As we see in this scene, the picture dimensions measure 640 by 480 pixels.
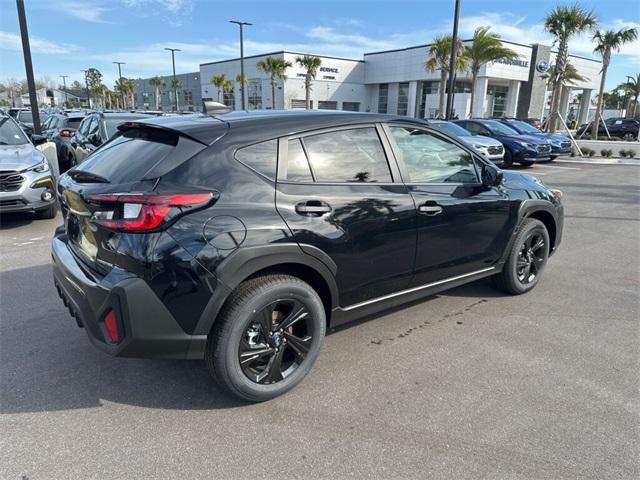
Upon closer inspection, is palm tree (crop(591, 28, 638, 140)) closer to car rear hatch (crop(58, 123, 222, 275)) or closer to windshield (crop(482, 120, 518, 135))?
windshield (crop(482, 120, 518, 135))

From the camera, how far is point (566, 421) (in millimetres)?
2674

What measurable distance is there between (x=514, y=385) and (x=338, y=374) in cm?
116

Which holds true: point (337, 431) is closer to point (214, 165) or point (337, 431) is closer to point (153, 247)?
point (153, 247)

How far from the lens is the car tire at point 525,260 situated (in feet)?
14.2

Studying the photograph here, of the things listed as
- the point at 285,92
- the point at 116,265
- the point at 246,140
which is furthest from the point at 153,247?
the point at 285,92

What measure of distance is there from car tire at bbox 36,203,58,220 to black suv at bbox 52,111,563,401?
4.66m

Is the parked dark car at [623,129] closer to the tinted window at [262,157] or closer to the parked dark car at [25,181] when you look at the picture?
the parked dark car at [25,181]

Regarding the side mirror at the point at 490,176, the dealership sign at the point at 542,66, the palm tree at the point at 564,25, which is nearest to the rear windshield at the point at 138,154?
the side mirror at the point at 490,176

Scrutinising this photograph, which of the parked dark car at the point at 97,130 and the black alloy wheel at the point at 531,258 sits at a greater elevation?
the parked dark car at the point at 97,130

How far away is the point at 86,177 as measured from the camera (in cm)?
289

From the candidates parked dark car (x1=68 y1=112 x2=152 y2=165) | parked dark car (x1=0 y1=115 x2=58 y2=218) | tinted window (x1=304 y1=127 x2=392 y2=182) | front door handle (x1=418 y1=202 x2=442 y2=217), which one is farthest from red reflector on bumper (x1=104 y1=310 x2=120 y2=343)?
parked dark car (x1=68 y1=112 x2=152 y2=165)

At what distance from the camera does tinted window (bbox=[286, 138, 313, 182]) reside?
2.82 metres

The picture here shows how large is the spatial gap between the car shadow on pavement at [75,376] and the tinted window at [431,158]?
206cm

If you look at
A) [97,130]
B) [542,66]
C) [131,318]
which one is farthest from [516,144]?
[542,66]
